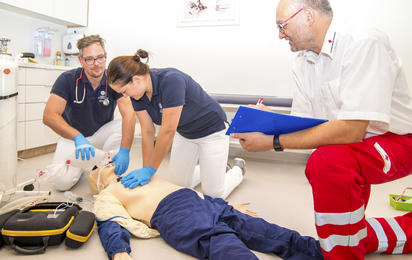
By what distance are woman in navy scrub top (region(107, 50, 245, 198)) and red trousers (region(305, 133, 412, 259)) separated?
79 centimetres

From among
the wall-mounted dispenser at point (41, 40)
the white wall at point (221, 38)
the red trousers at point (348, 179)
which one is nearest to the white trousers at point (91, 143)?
the white wall at point (221, 38)

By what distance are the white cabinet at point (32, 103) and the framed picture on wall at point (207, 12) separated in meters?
1.61

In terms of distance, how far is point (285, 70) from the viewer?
10.1 ft

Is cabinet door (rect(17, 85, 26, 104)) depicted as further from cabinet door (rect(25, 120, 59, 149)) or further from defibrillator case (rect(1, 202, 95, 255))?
defibrillator case (rect(1, 202, 95, 255))

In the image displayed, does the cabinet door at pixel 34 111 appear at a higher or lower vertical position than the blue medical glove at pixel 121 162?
higher

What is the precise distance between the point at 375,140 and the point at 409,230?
1.77ft

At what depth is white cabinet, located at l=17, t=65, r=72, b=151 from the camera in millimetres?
2740

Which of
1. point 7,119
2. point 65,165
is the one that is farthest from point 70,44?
point 7,119

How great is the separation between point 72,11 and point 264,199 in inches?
130

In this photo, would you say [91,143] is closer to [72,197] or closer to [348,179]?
[72,197]

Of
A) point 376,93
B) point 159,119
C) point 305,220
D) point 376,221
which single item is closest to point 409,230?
point 376,221

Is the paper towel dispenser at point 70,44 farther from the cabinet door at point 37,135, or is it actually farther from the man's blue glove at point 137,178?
the man's blue glove at point 137,178

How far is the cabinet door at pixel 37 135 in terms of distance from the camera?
9.29ft

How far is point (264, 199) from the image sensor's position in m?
2.02
